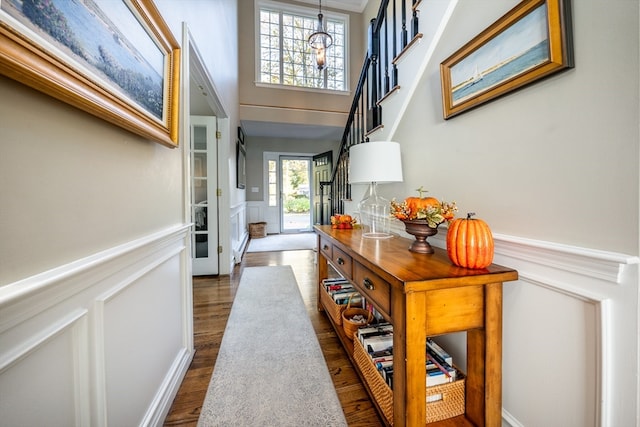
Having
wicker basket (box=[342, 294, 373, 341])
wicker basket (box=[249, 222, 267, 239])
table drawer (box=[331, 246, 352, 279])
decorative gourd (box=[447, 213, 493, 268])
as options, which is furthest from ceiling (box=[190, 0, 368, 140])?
decorative gourd (box=[447, 213, 493, 268])

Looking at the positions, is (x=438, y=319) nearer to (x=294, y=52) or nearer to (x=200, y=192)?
(x=200, y=192)

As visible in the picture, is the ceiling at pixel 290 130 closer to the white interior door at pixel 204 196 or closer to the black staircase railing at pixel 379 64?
the white interior door at pixel 204 196

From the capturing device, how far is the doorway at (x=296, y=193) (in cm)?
679

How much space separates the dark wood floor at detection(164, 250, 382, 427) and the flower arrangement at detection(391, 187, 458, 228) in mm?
946

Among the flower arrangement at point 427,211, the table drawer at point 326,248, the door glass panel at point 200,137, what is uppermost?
the door glass panel at point 200,137

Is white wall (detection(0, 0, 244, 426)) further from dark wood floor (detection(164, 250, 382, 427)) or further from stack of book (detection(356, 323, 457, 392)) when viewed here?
stack of book (detection(356, 323, 457, 392))

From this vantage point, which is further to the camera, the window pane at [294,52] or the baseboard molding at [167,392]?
the window pane at [294,52]

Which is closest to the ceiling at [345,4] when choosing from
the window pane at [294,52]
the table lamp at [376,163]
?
the window pane at [294,52]

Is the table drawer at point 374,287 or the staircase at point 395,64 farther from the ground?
the staircase at point 395,64

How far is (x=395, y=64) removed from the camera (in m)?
1.81

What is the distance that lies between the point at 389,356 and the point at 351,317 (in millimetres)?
532

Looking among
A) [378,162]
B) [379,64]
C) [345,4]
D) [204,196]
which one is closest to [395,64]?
[379,64]

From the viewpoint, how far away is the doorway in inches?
267

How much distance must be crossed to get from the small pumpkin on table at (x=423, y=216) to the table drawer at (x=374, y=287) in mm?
265
